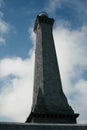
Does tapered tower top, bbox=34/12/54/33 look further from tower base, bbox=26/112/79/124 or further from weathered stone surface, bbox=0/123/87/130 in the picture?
weathered stone surface, bbox=0/123/87/130

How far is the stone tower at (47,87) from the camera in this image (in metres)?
39.0

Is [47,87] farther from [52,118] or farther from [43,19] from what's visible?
[43,19]

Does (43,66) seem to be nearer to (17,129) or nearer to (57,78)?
(57,78)

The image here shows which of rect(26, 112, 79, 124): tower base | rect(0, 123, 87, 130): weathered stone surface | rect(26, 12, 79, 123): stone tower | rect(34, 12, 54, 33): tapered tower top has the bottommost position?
rect(0, 123, 87, 130): weathered stone surface

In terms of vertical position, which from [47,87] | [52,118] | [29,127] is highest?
[47,87]

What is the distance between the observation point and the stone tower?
39.0 meters

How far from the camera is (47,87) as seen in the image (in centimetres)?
4219

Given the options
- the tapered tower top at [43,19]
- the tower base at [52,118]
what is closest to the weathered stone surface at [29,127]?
the tower base at [52,118]

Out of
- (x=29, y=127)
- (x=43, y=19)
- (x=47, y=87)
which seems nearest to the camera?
(x=29, y=127)

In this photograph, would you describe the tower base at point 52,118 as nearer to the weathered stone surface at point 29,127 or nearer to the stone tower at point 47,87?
the stone tower at point 47,87

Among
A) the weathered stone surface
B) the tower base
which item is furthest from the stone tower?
the weathered stone surface

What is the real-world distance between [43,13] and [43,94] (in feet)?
55.7

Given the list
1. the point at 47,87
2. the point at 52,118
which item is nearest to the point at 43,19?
the point at 47,87

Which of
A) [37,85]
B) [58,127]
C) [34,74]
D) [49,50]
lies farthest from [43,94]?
[58,127]
